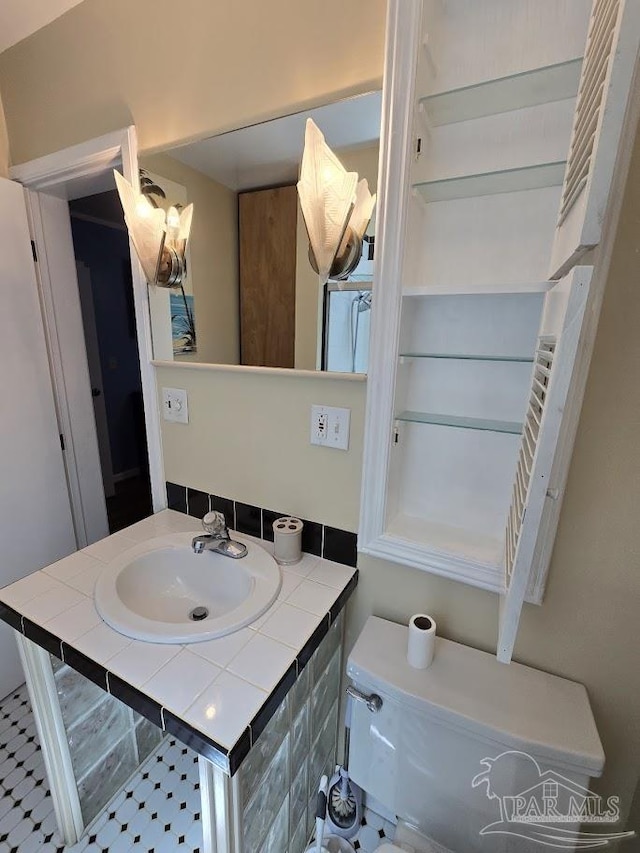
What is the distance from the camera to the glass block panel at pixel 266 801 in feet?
2.55

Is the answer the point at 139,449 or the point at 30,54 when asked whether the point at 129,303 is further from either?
the point at 30,54

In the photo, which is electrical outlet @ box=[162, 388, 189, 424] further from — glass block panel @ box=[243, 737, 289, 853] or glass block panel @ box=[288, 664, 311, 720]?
glass block panel @ box=[243, 737, 289, 853]

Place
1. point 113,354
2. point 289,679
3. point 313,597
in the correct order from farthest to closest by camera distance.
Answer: point 113,354, point 313,597, point 289,679

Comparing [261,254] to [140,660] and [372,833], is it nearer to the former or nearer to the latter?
[140,660]

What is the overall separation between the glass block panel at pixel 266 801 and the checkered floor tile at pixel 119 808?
49cm

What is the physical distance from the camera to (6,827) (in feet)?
3.76

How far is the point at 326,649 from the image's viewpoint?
104 centimetres

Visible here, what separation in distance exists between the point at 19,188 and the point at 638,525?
221cm

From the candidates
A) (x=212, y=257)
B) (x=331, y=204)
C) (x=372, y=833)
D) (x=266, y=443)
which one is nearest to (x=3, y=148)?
(x=212, y=257)

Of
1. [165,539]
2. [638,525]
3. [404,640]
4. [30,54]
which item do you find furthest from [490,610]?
[30,54]

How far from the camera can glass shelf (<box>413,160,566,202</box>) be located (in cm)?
75

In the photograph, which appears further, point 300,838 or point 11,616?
point 300,838

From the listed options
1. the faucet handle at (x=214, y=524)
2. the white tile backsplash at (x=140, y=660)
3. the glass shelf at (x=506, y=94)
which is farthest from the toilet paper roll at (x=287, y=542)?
the glass shelf at (x=506, y=94)

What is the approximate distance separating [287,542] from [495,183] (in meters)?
1.03
